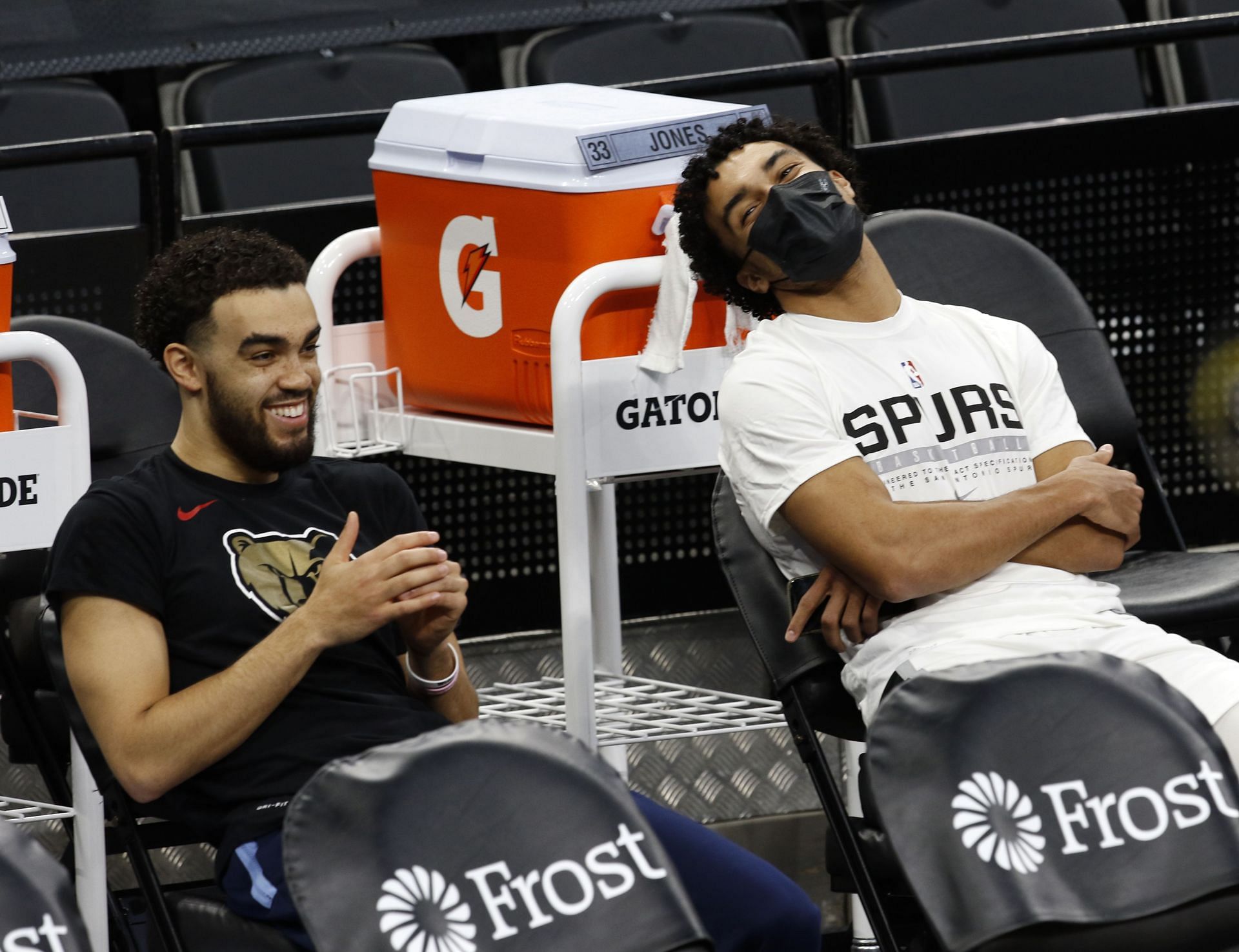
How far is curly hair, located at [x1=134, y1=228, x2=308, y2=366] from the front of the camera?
2170mm

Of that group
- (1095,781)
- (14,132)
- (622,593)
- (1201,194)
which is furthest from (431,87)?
(1095,781)

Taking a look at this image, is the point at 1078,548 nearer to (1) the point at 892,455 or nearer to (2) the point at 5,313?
(1) the point at 892,455

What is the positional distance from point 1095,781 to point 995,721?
0.37ft

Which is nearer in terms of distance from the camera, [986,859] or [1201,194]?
[986,859]

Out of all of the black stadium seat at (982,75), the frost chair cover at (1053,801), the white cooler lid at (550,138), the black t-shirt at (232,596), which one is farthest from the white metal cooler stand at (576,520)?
the black stadium seat at (982,75)

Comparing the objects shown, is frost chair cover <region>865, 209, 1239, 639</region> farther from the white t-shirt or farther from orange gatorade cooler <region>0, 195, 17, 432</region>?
orange gatorade cooler <region>0, 195, 17, 432</region>

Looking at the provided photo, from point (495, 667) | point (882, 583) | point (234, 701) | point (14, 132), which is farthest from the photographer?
point (14, 132)

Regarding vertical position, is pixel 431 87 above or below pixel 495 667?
above

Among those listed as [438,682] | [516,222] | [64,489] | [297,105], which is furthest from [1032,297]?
[297,105]

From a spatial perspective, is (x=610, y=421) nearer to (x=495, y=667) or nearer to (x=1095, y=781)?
(x=1095, y=781)

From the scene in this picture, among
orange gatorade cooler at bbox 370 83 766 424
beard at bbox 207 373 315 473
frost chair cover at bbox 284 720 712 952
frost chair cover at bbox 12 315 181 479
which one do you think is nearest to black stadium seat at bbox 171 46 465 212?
frost chair cover at bbox 12 315 181 479

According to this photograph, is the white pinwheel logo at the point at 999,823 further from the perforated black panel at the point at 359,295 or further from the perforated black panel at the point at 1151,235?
the perforated black panel at the point at 1151,235

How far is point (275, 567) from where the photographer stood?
84.4 inches

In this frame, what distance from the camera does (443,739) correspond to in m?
1.77
